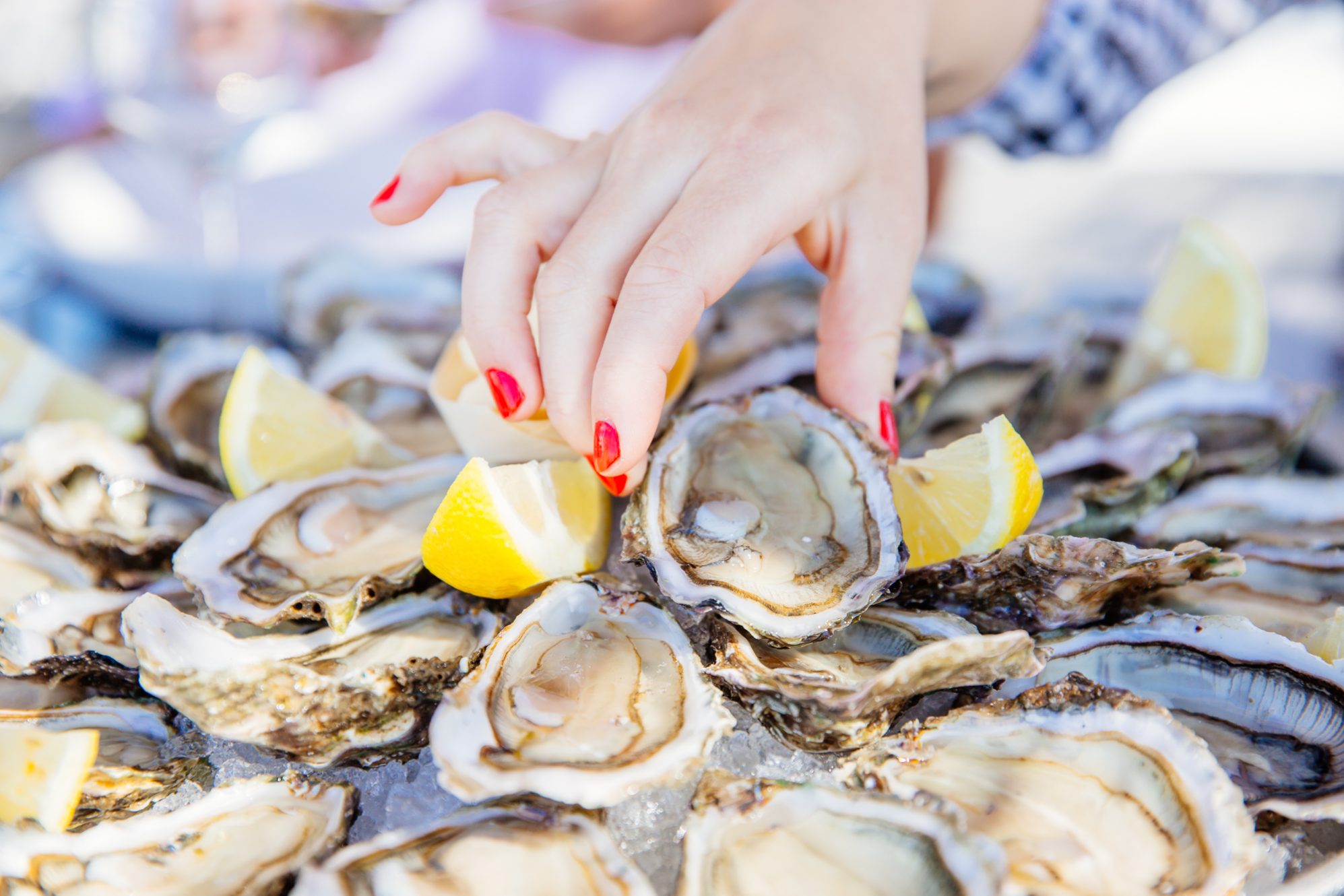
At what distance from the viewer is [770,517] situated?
0.72 m

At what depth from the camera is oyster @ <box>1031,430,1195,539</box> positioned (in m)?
0.77

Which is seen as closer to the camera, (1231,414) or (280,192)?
(1231,414)

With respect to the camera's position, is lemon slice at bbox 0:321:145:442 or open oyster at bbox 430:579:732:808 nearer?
open oyster at bbox 430:579:732:808

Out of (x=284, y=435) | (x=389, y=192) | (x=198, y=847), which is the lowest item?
(x=198, y=847)

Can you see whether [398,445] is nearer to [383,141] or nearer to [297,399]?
[297,399]

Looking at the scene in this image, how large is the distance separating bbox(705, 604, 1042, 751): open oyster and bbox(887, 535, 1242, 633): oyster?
29 millimetres

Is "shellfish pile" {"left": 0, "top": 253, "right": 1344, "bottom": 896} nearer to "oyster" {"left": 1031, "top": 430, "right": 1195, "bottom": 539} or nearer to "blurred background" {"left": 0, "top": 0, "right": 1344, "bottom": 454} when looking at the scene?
"oyster" {"left": 1031, "top": 430, "right": 1195, "bottom": 539}

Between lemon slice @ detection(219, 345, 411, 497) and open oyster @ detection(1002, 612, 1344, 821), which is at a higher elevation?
lemon slice @ detection(219, 345, 411, 497)

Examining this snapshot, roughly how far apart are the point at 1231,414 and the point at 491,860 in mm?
793

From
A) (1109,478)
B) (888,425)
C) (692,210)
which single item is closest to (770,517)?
(888,425)

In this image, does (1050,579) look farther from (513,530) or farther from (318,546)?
(318,546)

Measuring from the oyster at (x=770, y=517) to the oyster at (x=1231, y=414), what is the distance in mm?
331

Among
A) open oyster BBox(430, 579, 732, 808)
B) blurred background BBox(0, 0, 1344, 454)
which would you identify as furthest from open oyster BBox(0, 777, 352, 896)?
blurred background BBox(0, 0, 1344, 454)

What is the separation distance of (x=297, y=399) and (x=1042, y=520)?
25.7 inches
